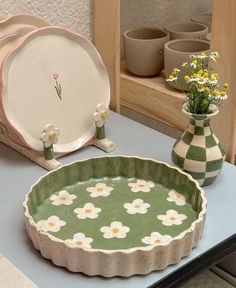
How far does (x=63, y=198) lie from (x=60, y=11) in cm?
47

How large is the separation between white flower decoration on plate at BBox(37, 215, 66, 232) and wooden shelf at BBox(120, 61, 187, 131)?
0.37 metres

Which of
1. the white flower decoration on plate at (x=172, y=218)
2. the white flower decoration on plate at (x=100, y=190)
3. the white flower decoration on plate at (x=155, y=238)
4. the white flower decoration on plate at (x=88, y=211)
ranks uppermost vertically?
the white flower decoration on plate at (x=155, y=238)

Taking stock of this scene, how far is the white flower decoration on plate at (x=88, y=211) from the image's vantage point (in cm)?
73

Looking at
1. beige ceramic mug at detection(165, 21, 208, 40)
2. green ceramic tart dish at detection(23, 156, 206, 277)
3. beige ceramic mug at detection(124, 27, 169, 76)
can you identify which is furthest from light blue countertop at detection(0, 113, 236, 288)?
beige ceramic mug at detection(165, 21, 208, 40)

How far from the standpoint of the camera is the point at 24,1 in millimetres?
994

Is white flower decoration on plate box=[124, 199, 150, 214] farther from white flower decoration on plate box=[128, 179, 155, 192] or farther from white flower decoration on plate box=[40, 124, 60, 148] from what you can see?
white flower decoration on plate box=[40, 124, 60, 148]

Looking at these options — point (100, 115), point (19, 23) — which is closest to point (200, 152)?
point (100, 115)

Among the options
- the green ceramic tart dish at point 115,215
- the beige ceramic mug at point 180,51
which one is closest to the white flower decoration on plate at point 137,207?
the green ceramic tart dish at point 115,215

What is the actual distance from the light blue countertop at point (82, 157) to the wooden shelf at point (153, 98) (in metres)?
0.04

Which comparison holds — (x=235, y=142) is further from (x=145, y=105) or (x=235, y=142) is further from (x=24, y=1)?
(x=24, y=1)

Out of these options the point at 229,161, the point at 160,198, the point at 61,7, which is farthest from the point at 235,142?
the point at 61,7

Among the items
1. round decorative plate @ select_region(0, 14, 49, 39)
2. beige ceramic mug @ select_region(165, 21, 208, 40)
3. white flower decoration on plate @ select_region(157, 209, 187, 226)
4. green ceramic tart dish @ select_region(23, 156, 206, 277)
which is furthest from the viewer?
beige ceramic mug @ select_region(165, 21, 208, 40)

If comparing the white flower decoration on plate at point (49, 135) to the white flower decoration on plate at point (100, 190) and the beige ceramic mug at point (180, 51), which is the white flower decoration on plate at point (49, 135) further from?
the beige ceramic mug at point (180, 51)

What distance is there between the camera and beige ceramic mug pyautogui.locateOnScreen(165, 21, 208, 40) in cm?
106
